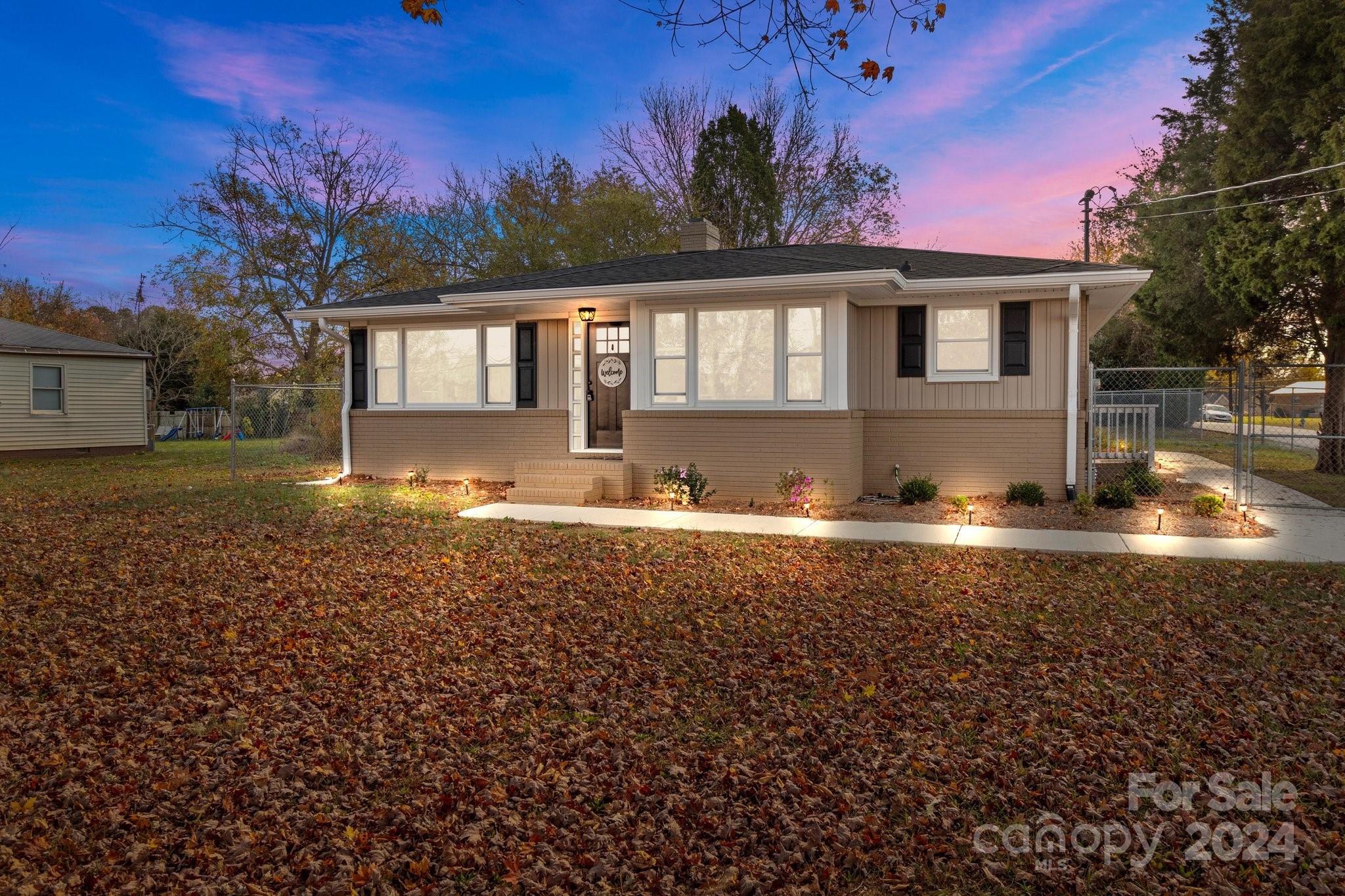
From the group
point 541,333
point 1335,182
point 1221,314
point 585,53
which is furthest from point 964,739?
point 1221,314

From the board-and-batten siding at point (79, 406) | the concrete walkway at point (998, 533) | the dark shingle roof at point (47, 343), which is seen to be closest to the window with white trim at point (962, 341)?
the concrete walkway at point (998, 533)

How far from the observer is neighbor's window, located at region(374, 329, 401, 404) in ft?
45.1

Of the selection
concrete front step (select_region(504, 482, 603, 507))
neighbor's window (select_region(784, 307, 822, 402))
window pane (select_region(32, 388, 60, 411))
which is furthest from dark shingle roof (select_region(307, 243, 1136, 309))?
window pane (select_region(32, 388, 60, 411))

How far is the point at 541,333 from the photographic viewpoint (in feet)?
42.2

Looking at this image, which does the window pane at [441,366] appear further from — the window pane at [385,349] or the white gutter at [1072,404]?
the white gutter at [1072,404]

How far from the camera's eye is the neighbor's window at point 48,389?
19.5 meters

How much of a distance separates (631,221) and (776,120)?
22.0ft

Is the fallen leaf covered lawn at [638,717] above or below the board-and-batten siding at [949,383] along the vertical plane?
below

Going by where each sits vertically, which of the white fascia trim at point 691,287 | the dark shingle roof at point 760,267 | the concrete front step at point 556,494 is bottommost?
the concrete front step at point 556,494

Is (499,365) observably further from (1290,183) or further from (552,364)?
(1290,183)

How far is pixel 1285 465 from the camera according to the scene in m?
17.6

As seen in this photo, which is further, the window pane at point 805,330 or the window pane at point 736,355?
the window pane at point 736,355

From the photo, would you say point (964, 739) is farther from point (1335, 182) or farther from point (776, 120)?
point (776, 120)

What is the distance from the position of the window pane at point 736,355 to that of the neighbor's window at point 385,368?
5614 mm
